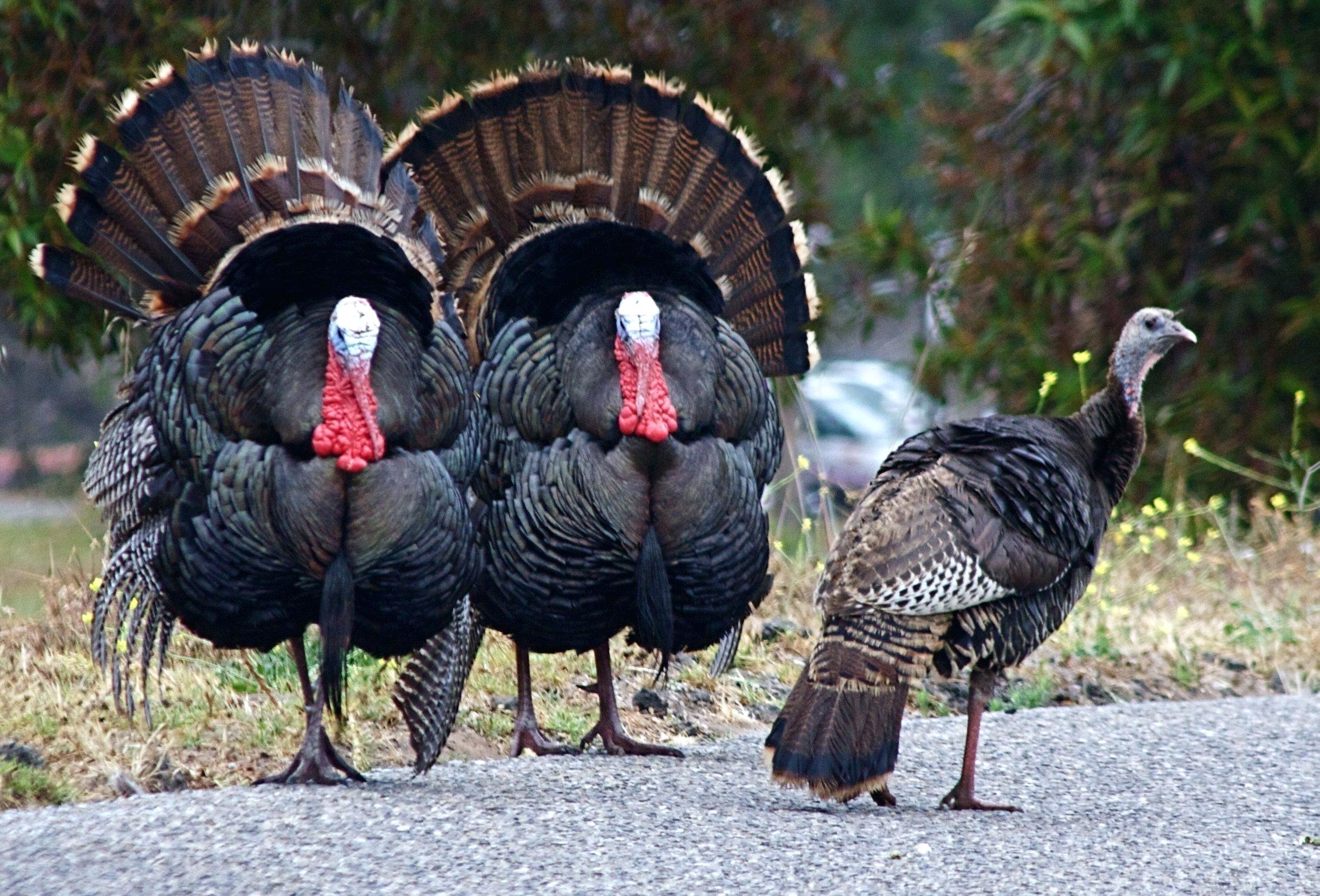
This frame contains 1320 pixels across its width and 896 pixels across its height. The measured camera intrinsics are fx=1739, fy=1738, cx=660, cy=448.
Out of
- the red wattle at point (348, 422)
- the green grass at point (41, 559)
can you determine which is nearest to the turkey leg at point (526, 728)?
the red wattle at point (348, 422)

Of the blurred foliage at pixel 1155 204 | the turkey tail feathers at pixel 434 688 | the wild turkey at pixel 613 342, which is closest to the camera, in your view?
the turkey tail feathers at pixel 434 688

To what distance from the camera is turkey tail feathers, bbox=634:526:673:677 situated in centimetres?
461

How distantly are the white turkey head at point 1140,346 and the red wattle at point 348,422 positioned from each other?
2.13 metres

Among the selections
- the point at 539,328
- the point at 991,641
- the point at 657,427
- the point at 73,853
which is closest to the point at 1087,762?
the point at 991,641

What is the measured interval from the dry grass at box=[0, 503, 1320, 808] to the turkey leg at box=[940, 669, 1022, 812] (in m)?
1.15

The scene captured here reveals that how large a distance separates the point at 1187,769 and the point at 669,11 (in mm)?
4397

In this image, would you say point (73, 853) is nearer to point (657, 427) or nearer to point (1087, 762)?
point (657, 427)

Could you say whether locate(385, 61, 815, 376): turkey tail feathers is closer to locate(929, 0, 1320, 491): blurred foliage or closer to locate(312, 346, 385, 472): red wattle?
locate(312, 346, 385, 472): red wattle

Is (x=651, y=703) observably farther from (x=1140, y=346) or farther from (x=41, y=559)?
(x=41, y=559)

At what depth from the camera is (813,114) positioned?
839 centimetres

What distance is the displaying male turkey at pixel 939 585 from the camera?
13.4 ft

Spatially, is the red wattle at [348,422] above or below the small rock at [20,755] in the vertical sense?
above

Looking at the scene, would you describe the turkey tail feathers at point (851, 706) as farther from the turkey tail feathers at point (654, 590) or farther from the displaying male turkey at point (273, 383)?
the displaying male turkey at point (273, 383)

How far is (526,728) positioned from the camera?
507 cm
